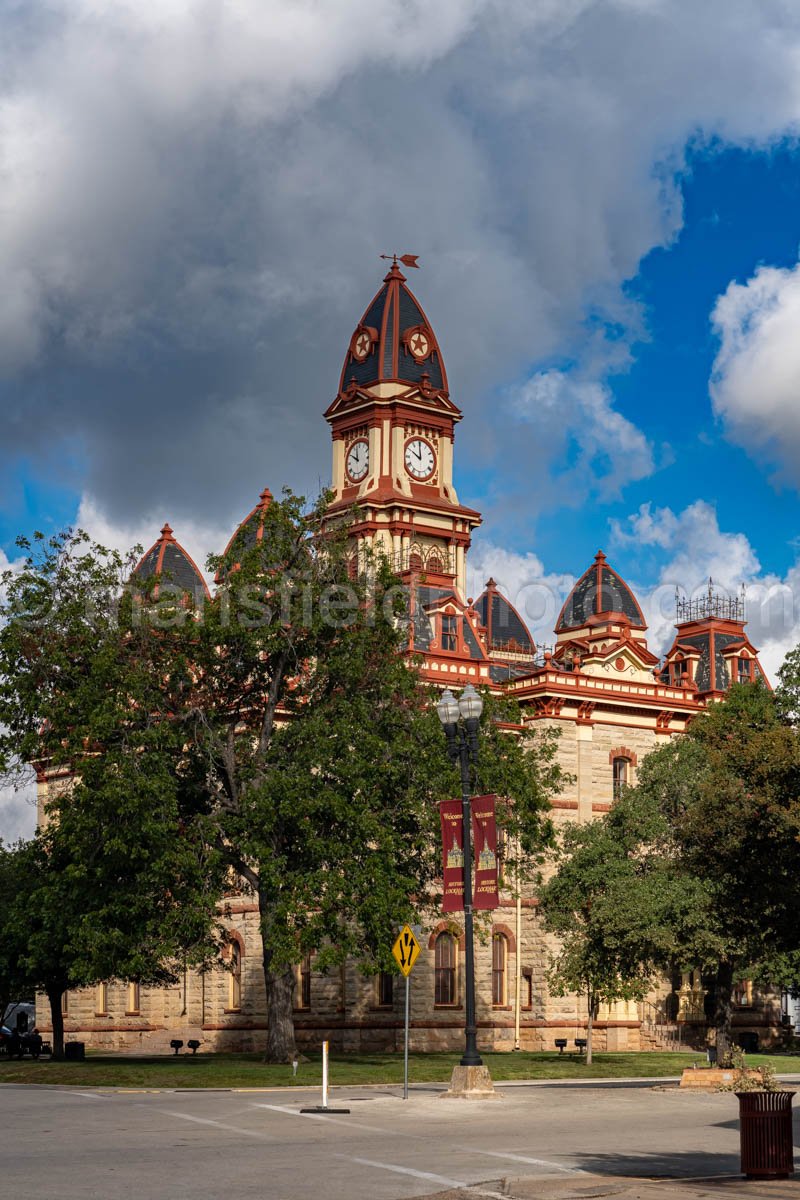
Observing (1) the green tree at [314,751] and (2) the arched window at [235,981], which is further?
(2) the arched window at [235,981]

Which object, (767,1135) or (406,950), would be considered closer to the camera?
(767,1135)

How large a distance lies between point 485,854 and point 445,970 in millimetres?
27923

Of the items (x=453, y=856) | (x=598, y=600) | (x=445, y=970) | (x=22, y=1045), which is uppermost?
(x=598, y=600)

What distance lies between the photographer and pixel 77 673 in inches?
1674

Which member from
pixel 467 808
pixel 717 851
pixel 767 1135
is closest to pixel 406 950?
pixel 467 808

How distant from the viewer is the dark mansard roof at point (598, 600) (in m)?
70.8

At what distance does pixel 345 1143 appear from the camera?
22406 millimetres

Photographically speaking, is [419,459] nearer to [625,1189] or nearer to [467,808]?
[467,808]

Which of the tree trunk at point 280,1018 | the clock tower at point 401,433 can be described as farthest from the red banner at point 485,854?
the clock tower at point 401,433

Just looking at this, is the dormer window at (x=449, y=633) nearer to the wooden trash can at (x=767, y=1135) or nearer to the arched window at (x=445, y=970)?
the arched window at (x=445, y=970)

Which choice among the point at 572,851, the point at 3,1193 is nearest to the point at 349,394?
the point at 572,851

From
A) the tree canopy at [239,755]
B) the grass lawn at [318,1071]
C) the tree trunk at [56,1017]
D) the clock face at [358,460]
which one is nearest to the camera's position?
the grass lawn at [318,1071]

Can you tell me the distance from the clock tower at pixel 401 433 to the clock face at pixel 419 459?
5 cm

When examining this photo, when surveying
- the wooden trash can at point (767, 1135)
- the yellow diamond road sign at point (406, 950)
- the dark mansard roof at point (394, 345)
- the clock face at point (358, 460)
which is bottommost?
the wooden trash can at point (767, 1135)
